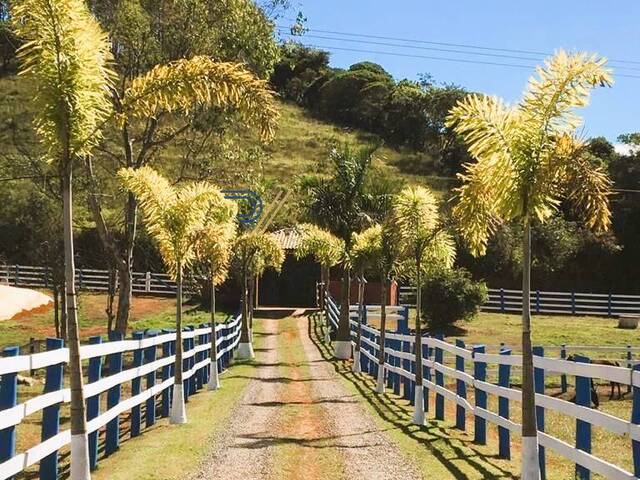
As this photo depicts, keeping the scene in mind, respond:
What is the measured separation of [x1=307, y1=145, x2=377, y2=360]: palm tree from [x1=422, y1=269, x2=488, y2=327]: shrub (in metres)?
6.83

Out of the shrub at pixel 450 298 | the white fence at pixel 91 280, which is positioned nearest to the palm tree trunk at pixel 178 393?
the shrub at pixel 450 298

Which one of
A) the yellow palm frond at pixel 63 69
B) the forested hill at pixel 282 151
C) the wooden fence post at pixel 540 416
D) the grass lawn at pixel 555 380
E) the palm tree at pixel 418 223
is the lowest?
the grass lawn at pixel 555 380

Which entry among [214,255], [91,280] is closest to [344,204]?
[214,255]

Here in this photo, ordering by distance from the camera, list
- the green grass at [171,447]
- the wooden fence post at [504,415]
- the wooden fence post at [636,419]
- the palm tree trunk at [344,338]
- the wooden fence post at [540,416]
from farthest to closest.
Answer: the palm tree trunk at [344,338]
the wooden fence post at [504,415]
the wooden fence post at [540,416]
the green grass at [171,447]
the wooden fence post at [636,419]

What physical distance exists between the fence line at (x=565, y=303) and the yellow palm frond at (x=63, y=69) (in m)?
37.3

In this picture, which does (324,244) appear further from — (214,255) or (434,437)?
(434,437)

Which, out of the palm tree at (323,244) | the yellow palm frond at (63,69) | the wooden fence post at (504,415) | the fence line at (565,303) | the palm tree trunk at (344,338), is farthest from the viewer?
the fence line at (565,303)

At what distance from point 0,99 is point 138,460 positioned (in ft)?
260

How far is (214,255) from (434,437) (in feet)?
28.8

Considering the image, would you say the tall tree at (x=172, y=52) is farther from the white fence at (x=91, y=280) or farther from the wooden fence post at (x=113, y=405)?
the white fence at (x=91, y=280)

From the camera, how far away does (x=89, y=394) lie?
27.4 feet

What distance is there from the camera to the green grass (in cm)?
843

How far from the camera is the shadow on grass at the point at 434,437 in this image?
9.02m

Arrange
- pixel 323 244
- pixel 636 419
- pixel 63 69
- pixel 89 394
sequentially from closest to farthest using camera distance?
pixel 636 419 → pixel 63 69 → pixel 89 394 → pixel 323 244
